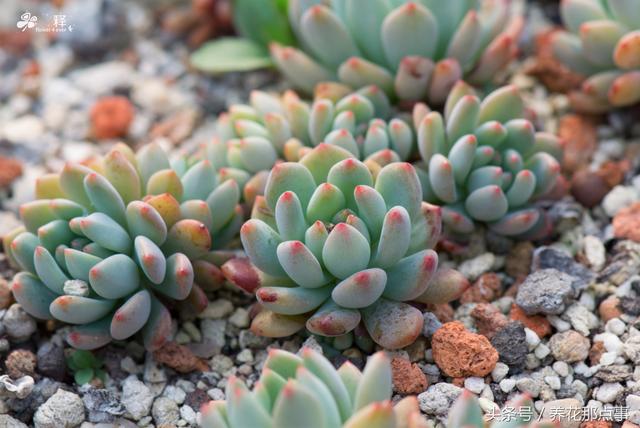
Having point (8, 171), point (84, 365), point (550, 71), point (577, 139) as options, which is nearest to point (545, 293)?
point (577, 139)

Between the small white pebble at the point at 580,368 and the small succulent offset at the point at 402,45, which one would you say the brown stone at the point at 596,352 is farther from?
the small succulent offset at the point at 402,45

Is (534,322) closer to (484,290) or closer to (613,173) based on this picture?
(484,290)

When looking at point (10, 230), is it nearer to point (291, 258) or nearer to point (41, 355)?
point (41, 355)

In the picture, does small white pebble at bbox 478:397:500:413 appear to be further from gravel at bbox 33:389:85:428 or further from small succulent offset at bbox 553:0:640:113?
small succulent offset at bbox 553:0:640:113

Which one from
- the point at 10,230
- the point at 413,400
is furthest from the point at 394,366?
the point at 10,230

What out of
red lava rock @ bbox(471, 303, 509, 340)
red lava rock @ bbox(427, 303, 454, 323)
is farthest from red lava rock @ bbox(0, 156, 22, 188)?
red lava rock @ bbox(471, 303, 509, 340)

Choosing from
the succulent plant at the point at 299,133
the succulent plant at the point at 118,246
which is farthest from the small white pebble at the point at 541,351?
the succulent plant at the point at 118,246
